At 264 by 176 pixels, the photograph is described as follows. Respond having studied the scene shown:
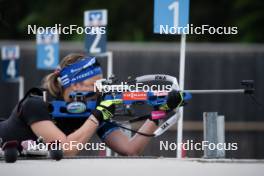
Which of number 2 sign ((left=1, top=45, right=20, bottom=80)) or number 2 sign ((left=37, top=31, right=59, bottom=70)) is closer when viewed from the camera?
number 2 sign ((left=37, top=31, right=59, bottom=70))

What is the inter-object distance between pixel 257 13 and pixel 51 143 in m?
14.1

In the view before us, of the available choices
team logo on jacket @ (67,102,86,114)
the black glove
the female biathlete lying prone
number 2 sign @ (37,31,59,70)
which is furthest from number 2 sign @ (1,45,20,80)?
the black glove

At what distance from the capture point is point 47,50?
14859 millimetres

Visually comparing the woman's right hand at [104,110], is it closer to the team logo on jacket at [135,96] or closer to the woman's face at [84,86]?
the team logo on jacket at [135,96]

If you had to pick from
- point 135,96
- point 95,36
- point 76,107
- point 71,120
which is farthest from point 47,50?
point 135,96

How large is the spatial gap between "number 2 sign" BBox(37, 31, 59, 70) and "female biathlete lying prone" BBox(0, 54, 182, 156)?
681 cm

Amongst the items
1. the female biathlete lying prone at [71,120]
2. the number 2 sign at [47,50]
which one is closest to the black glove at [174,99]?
the female biathlete lying prone at [71,120]

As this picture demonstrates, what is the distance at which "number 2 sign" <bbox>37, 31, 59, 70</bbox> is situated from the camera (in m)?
14.6

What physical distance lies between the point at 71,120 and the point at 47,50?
7490mm

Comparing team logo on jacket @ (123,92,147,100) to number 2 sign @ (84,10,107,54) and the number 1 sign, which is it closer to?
the number 1 sign

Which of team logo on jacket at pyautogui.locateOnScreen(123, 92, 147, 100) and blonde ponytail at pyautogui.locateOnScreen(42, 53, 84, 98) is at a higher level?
blonde ponytail at pyautogui.locateOnScreen(42, 53, 84, 98)

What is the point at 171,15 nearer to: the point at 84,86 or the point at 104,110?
the point at 84,86

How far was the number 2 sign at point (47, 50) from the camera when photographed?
1458 cm

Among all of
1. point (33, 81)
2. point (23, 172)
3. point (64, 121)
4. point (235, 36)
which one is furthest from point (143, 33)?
point (23, 172)
